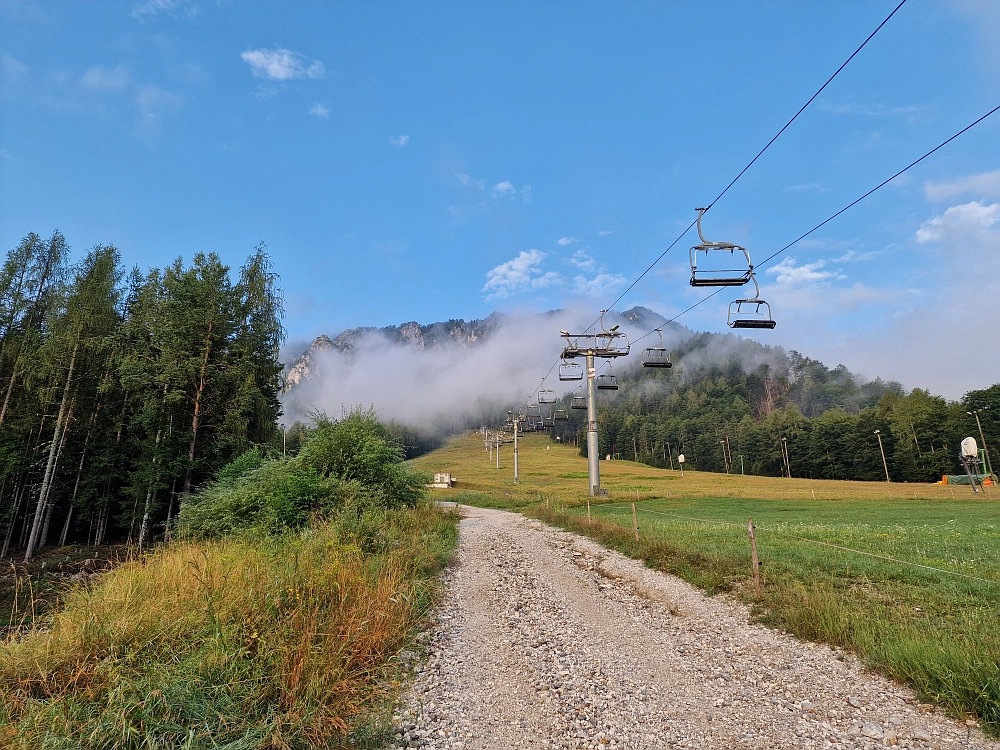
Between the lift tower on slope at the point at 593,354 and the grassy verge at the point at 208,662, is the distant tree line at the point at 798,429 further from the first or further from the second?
the grassy verge at the point at 208,662

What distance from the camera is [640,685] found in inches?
234

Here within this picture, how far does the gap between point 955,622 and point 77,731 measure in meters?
11.3

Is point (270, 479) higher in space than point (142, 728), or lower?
higher

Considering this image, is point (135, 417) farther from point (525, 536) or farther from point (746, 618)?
point (746, 618)

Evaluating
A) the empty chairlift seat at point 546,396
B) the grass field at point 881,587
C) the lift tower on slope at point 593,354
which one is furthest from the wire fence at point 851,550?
the empty chairlift seat at point 546,396

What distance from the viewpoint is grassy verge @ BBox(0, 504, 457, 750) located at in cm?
391

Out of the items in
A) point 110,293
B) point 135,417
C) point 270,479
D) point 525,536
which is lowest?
point 525,536

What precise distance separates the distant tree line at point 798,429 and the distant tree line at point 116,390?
54617 millimetres

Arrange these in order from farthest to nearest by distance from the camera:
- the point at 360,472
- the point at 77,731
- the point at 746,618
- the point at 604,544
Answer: the point at 360,472 < the point at 604,544 < the point at 746,618 < the point at 77,731

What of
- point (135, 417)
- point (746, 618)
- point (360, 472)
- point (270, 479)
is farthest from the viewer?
point (135, 417)

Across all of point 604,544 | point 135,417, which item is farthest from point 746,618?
point 135,417

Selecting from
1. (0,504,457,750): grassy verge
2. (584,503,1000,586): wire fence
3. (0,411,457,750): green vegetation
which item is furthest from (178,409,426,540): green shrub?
(584,503,1000,586): wire fence

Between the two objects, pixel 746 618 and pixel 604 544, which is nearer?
pixel 746 618

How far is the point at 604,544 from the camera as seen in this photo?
17.2 meters
